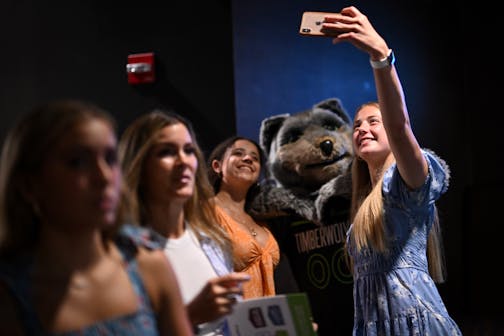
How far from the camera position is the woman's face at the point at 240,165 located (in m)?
2.89

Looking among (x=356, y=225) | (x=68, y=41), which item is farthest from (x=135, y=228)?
(x=68, y=41)

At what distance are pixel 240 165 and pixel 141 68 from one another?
4.03 ft

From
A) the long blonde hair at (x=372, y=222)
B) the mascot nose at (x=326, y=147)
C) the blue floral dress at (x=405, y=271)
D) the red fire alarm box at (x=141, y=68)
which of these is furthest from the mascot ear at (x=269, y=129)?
the blue floral dress at (x=405, y=271)

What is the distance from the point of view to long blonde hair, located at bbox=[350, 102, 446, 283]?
2016mm

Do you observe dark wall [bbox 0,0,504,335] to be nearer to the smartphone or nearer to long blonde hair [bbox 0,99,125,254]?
the smartphone

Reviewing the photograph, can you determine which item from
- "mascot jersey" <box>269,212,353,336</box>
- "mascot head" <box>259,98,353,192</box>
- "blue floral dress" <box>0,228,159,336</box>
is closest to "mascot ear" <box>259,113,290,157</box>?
"mascot head" <box>259,98,353,192</box>

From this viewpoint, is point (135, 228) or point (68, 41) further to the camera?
point (68, 41)

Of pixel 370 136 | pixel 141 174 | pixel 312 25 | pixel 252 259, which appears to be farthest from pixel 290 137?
pixel 141 174

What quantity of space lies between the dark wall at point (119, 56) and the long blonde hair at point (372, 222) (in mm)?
1397

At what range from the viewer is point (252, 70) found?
3576 mm

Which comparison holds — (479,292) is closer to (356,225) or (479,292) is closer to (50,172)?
(356,225)

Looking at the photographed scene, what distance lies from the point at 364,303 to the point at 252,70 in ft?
5.85

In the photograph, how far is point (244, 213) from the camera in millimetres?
2883

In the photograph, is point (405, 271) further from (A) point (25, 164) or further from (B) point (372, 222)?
(A) point (25, 164)
